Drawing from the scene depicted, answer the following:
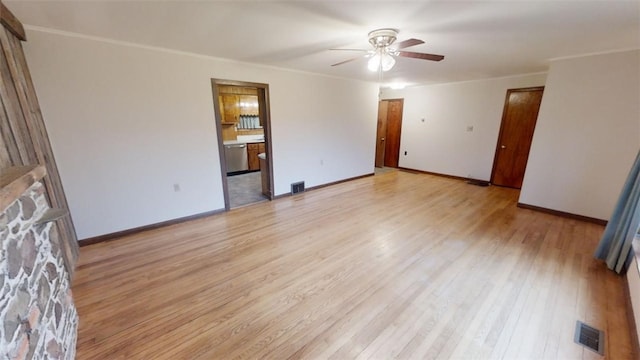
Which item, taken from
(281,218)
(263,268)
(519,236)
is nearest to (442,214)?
(519,236)

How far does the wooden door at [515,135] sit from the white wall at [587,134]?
1384 millimetres

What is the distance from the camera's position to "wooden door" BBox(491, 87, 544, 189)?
4.70 metres

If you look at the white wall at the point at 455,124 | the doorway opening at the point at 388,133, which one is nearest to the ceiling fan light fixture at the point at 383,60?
the white wall at the point at 455,124

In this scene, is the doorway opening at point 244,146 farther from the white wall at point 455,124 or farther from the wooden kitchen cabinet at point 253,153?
the white wall at point 455,124

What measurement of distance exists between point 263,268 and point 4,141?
2.08 metres

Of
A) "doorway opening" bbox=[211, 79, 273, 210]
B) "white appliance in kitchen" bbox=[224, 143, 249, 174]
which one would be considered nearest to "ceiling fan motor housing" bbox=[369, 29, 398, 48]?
"doorway opening" bbox=[211, 79, 273, 210]

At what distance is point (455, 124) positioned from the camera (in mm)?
5711

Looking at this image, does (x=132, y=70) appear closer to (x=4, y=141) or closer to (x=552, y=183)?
(x=4, y=141)

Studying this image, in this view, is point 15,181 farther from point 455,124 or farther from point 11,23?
point 455,124

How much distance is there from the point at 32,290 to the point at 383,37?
9.97 feet

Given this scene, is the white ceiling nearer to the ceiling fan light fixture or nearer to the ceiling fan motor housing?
the ceiling fan motor housing

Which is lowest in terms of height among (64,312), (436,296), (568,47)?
(436,296)

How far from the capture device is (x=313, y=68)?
4.06 metres

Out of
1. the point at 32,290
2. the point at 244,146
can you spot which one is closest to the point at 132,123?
the point at 32,290
